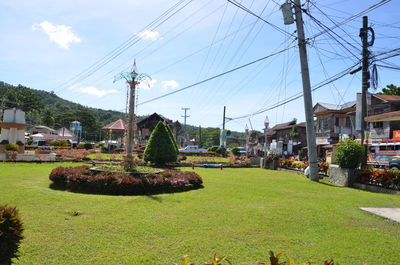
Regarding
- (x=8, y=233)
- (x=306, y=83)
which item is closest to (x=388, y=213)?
(x=8, y=233)

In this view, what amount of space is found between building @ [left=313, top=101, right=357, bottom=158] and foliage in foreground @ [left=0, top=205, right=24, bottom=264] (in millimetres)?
41594

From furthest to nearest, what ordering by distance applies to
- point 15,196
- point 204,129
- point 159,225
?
point 204,129 → point 15,196 → point 159,225

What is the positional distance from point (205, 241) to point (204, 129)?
483 feet

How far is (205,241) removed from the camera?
539 centimetres

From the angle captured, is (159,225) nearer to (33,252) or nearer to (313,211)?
(33,252)

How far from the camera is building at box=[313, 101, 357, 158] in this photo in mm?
41156

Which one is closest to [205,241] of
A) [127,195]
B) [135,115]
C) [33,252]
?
[33,252]

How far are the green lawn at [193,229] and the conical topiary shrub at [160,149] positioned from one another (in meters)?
12.4

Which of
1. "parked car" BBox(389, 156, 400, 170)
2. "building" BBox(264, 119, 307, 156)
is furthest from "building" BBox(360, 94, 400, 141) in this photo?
"building" BBox(264, 119, 307, 156)

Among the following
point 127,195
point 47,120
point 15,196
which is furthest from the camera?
point 47,120

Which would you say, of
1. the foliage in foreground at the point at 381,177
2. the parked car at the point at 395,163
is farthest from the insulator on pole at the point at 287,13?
the parked car at the point at 395,163

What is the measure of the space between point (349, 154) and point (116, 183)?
35.1 feet

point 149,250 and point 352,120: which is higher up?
point 352,120

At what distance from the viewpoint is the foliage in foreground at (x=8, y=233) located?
3742 millimetres
